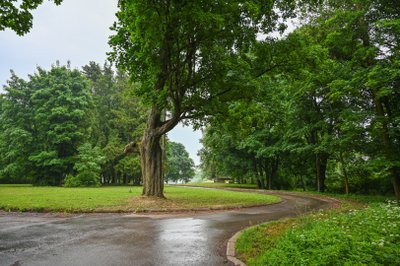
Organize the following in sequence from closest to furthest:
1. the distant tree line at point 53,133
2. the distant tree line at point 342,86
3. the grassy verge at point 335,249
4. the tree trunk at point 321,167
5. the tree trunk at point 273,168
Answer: the grassy verge at point 335,249 → the distant tree line at point 342,86 → the tree trunk at point 321,167 → the tree trunk at point 273,168 → the distant tree line at point 53,133

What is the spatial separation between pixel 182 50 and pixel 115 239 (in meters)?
10.1

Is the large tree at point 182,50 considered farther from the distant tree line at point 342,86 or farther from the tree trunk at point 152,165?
the distant tree line at point 342,86

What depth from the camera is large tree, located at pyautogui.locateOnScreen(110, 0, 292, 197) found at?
10.8 metres

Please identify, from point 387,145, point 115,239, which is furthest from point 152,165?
point 387,145

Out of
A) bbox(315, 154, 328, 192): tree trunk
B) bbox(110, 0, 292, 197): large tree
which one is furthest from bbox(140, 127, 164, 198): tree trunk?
bbox(315, 154, 328, 192): tree trunk

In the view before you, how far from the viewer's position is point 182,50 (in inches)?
556

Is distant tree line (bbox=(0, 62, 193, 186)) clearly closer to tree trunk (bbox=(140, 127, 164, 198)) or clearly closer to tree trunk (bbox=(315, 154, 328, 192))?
tree trunk (bbox=(140, 127, 164, 198))

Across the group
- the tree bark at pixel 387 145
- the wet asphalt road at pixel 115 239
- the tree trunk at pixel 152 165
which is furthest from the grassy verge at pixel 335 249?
the tree bark at pixel 387 145

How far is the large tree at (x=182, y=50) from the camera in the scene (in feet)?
35.4

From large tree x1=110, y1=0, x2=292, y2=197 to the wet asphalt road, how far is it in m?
6.38

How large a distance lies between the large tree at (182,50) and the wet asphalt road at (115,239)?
638cm

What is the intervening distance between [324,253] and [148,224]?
20.9 feet

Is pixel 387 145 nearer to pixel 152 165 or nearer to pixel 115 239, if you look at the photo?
pixel 152 165

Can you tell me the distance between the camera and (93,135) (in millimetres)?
43562
